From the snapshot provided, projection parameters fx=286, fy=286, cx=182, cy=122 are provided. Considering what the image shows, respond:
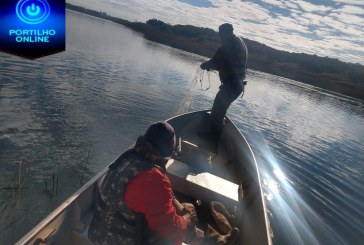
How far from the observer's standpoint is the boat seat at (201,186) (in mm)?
6324

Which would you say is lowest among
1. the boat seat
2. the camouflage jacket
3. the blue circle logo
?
the boat seat

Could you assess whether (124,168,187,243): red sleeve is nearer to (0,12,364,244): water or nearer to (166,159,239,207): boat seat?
(166,159,239,207): boat seat

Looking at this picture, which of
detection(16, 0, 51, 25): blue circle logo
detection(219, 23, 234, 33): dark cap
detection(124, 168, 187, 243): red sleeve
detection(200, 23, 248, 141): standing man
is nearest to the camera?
detection(124, 168, 187, 243): red sleeve

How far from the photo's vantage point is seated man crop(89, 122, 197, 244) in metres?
3.18

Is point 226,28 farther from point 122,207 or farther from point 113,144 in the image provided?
point 113,144

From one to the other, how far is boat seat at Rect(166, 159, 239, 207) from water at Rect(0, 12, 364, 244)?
3287mm

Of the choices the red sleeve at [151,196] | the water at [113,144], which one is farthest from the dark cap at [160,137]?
the water at [113,144]

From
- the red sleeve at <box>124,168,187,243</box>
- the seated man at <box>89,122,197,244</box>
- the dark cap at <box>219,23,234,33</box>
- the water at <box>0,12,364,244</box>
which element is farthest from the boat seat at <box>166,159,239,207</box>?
the dark cap at <box>219,23,234,33</box>

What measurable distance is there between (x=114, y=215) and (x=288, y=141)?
1867cm

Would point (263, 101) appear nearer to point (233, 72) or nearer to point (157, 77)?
point (157, 77)

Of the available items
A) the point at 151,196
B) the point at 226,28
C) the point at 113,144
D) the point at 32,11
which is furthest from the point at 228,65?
the point at 151,196

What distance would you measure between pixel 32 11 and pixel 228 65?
5.87 metres

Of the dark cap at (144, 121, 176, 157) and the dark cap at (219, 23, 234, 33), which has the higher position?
the dark cap at (219, 23, 234, 33)

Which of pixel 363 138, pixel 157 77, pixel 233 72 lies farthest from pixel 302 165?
pixel 157 77
